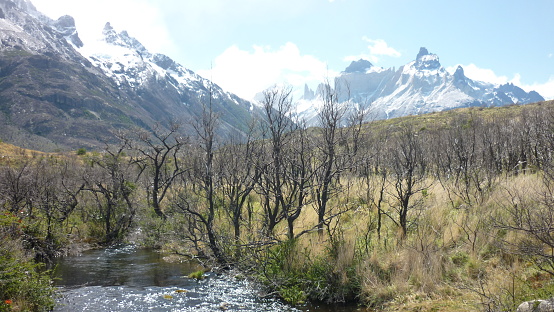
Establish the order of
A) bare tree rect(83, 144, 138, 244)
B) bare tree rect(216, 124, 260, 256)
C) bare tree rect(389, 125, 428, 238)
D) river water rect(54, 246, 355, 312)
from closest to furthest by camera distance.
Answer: river water rect(54, 246, 355, 312)
bare tree rect(389, 125, 428, 238)
bare tree rect(216, 124, 260, 256)
bare tree rect(83, 144, 138, 244)

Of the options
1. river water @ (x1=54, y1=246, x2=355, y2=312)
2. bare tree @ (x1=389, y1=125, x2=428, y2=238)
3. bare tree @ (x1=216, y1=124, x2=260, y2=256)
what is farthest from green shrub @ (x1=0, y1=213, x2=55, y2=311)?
bare tree @ (x1=389, y1=125, x2=428, y2=238)

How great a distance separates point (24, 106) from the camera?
19325cm

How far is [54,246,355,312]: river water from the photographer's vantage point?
8.45m

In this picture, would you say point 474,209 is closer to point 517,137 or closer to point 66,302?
point 517,137

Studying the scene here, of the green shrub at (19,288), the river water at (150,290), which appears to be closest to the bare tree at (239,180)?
the river water at (150,290)

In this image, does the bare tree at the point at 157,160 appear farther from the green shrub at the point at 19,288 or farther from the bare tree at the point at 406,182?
the bare tree at the point at 406,182

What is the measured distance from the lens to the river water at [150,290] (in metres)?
8.45

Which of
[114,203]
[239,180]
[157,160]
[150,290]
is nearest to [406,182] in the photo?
[239,180]

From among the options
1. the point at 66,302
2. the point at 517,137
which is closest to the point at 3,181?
the point at 66,302

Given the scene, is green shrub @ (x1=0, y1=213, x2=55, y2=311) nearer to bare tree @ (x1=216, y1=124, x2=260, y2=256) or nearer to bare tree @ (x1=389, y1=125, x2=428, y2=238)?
bare tree @ (x1=216, y1=124, x2=260, y2=256)

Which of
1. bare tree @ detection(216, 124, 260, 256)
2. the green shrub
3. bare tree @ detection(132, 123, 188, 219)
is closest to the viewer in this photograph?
the green shrub

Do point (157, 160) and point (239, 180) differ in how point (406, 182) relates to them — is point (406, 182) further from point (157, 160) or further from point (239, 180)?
point (157, 160)

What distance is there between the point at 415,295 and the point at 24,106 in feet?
777

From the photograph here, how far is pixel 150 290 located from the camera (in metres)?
9.92
